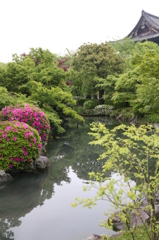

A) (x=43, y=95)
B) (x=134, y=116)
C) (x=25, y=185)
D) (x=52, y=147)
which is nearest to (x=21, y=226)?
(x=25, y=185)

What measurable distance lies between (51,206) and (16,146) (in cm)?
202

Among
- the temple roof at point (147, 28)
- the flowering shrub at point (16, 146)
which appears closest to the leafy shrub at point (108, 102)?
the temple roof at point (147, 28)

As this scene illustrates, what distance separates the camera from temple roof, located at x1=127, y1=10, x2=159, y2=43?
26.6m

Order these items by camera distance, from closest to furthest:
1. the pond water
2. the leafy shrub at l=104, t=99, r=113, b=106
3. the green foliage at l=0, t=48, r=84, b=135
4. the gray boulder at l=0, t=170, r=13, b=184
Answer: the pond water → the gray boulder at l=0, t=170, r=13, b=184 → the green foliage at l=0, t=48, r=84, b=135 → the leafy shrub at l=104, t=99, r=113, b=106

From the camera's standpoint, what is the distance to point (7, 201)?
17.5 feet

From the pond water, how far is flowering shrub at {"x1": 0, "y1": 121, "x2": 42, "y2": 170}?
48 centimetres

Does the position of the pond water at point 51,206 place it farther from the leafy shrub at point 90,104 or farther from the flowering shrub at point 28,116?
the leafy shrub at point 90,104

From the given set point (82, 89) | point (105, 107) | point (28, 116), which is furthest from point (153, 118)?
point (82, 89)

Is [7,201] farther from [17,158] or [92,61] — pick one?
[92,61]

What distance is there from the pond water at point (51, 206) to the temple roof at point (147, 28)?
876 inches

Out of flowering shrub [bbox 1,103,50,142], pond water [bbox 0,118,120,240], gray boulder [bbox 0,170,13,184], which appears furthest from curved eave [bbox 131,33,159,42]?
gray boulder [bbox 0,170,13,184]

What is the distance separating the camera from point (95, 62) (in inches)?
857

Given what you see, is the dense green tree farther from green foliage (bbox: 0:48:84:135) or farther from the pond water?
the pond water

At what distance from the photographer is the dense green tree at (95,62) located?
21.8 meters
